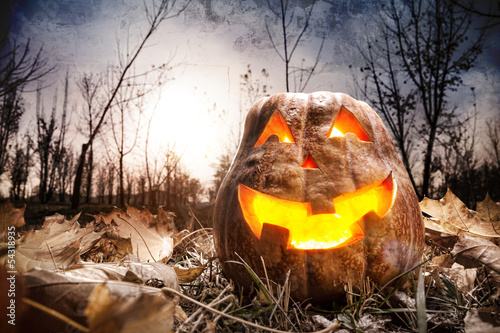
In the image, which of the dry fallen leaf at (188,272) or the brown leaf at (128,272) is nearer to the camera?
the brown leaf at (128,272)

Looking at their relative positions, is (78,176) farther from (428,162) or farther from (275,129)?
(428,162)

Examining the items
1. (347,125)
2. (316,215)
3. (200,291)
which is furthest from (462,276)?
(200,291)

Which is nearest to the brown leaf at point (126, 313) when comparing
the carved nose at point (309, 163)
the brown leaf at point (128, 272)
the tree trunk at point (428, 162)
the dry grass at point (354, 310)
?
the dry grass at point (354, 310)

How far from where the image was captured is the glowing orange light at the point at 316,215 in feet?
5.20

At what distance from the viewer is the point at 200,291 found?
1.74 meters

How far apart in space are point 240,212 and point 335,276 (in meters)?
0.58

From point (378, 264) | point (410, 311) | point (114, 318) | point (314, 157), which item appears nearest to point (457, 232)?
point (378, 264)

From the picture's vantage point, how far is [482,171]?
15.8 metres

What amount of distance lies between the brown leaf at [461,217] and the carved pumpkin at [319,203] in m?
0.45

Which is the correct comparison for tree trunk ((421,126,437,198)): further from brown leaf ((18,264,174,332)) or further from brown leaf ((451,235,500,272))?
brown leaf ((18,264,174,332))

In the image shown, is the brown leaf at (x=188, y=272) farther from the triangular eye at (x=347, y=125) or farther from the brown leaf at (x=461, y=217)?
the brown leaf at (x=461, y=217)

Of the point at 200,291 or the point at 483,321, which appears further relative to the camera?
the point at 200,291

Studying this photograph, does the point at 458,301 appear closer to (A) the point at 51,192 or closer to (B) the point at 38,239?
(B) the point at 38,239

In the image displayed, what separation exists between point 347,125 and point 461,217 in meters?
1.05
